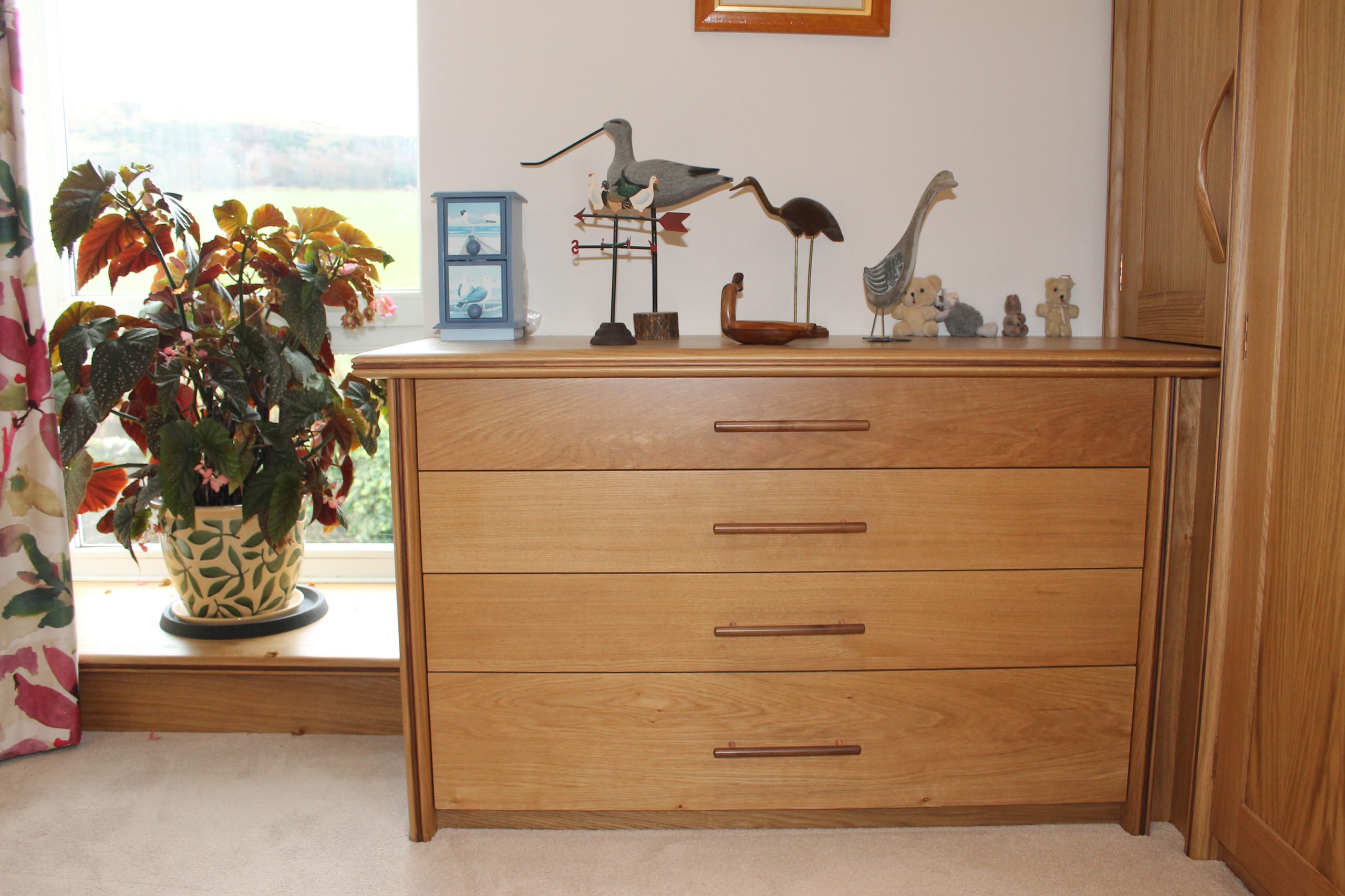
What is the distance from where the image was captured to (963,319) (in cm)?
181

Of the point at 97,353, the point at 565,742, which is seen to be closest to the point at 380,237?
the point at 97,353

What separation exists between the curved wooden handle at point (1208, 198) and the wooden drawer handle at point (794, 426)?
25.4 inches

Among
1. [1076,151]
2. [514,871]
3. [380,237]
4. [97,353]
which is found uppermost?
[1076,151]

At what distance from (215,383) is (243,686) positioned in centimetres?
62

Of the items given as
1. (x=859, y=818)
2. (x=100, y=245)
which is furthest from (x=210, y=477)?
(x=859, y=818)

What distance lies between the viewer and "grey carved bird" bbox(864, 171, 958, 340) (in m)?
1.55

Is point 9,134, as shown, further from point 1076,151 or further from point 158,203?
point 1076,151

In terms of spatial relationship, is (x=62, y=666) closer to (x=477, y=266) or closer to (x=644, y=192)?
(x=477, y=266)

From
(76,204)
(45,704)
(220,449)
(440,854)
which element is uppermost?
(76,204)

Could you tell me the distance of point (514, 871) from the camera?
1.38 m

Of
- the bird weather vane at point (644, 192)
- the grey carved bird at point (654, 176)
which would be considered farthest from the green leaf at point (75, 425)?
the grey carved bird at point (654, 176)

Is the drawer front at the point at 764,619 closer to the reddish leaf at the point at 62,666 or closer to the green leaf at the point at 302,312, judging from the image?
the green leaf at the point at 302,312

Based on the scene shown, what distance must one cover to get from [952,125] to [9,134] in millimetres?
1780

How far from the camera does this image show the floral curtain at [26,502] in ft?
5.19
